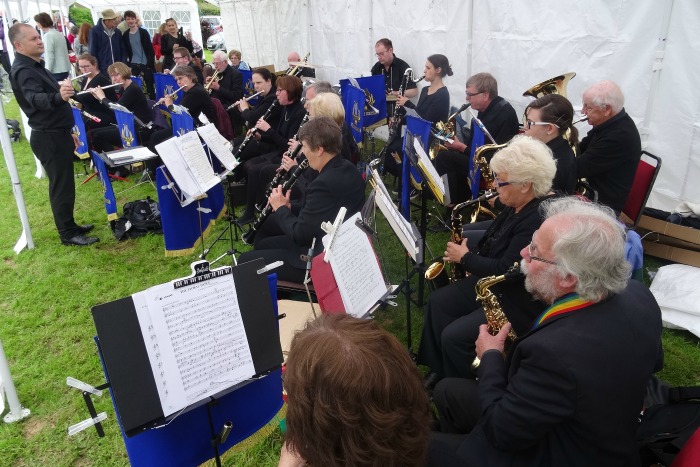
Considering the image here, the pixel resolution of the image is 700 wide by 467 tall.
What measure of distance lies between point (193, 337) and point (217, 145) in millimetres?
3124

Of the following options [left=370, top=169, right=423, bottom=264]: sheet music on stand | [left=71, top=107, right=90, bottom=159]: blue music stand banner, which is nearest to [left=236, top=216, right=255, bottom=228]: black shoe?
[left=71, top=107, right=90, bottom=159]: blue music stand banner

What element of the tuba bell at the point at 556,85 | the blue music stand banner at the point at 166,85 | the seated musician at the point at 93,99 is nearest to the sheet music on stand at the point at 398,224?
the tuba bell at the point at 556,85

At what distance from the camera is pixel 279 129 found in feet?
19.5

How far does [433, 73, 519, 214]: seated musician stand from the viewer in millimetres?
4883

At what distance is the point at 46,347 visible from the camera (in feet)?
11.9

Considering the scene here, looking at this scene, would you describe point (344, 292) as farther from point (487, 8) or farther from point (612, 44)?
point (487, 8)

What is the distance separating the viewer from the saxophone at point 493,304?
8.27ft

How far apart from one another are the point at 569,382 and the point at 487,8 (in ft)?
18.4

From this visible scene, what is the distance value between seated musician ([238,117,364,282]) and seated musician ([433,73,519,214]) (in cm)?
205

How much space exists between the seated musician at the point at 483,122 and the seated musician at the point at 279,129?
1.75 metres

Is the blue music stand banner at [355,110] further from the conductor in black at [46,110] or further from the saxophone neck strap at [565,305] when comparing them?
the saxophone neck strap at [565,305]

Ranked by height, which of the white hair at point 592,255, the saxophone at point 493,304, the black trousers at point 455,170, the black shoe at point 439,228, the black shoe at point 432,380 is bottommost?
the black shoe at point 439,228

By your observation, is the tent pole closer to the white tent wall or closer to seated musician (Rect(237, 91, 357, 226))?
the white tent wall

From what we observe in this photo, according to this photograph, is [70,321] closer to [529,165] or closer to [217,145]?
[217,145]
